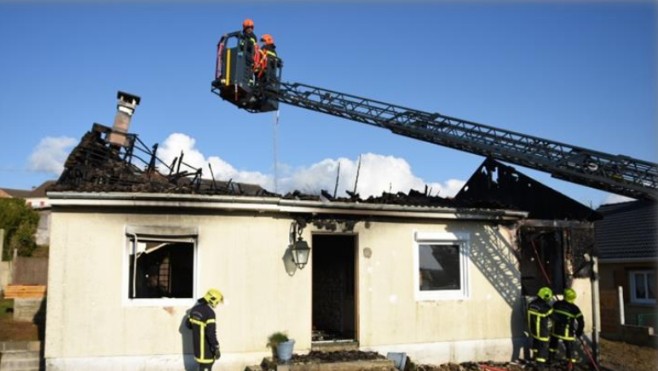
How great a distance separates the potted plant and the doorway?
5.82 ft

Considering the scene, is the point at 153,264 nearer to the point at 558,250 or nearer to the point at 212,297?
the point at 212,297

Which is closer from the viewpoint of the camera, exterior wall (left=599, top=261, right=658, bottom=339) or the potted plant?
the potted plant

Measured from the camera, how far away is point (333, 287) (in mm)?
13750

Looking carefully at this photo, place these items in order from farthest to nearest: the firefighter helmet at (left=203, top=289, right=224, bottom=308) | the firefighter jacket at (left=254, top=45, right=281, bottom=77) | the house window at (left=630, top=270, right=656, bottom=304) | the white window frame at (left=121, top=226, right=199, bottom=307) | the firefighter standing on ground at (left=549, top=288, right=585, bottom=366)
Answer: the house window at (left=630, top=270, right=656, bottom=304) < the firefighter jacket at (left=254, top=45, right=281, bottom=77) < the firefighter standing on ground at (left=549, top=288, right=585, bottom=366) < the white window frame at (left=121, top=226, right=199, bottom=307) < the firefighter helmet at (left=203, top=289, right=224, bottom=308)

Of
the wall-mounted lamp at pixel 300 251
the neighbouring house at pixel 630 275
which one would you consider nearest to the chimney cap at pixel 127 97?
the wall-mounted lamp at pixel 300 251

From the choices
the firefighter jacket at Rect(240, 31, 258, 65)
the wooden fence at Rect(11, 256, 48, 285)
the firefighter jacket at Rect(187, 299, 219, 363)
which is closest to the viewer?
the firefighter jacket at Rect(187, 299, 219, 363)

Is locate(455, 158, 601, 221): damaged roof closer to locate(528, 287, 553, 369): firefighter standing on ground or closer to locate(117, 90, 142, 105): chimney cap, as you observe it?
locate(528, 287, 553, 369): firefighter standing on ground

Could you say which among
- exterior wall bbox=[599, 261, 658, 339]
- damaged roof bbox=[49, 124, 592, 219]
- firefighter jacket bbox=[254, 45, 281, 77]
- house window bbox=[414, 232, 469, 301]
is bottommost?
exterior wall bbox=[599, 261, 658, 339]

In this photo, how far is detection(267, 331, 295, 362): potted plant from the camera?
32.1 ft

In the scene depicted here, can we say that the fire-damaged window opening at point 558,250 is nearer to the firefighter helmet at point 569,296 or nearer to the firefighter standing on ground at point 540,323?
the firefighter helmet at point 569,296

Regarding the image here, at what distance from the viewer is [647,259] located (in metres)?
17.7

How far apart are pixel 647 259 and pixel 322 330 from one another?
1088 cm

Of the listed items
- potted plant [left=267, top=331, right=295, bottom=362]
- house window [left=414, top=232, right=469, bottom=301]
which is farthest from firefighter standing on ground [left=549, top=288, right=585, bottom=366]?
potted plant [left=267, top=331, right=295, bottom=362]

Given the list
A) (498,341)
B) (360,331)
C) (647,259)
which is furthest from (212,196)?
(647,259)
